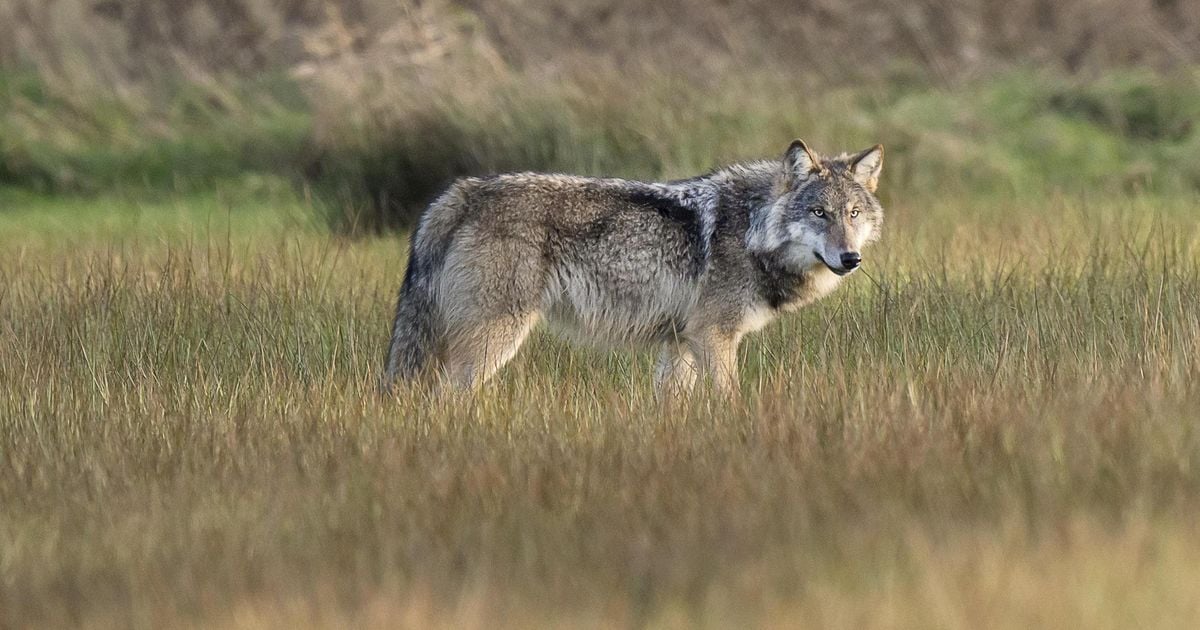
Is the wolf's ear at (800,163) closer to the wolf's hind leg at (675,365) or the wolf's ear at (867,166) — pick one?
the wolf's ear at (867,166)

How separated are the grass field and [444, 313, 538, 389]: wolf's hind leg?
10cm

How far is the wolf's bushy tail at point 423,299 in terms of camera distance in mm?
6789

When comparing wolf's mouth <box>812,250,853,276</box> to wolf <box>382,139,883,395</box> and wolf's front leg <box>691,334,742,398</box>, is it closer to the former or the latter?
wolf <box>382,139,883,395</box>

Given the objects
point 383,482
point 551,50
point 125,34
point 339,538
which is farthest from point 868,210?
point 125,34

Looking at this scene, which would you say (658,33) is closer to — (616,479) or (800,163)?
(800,163)

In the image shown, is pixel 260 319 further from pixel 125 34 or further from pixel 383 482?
pixel 125 34

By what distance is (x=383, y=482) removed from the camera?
4656mm

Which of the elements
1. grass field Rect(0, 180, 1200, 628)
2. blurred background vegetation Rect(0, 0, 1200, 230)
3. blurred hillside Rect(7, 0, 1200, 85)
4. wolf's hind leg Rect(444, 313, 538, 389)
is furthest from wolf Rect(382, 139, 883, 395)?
blurred hillside Rect(7, 0, 1200, 85)

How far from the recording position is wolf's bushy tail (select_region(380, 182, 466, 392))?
22.3ft

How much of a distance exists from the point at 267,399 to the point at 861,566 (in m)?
3.04

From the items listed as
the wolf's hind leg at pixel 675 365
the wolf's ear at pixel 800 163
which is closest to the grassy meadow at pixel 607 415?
the wolf's hind leg at pixel 675 365

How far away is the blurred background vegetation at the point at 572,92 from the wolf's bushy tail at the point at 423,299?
3.93m

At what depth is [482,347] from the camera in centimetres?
668

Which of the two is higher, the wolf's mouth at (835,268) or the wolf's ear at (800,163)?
the wolf's ear at (800,163)
